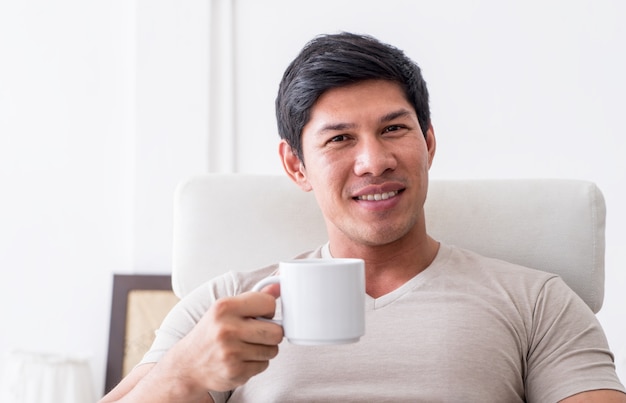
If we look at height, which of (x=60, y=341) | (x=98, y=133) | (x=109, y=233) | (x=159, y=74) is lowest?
(x=60, y=341)

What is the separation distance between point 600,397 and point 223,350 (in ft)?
1.91

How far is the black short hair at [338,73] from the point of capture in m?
1.31

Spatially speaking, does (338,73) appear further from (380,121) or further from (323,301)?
(323,301)

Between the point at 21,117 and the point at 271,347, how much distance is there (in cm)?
193

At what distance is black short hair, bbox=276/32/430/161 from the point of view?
1.31 metres

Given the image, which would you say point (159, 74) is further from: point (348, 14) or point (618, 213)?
point (618, 213)

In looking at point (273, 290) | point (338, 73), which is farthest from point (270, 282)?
point (338, 73)

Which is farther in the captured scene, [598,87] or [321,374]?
[598,87]

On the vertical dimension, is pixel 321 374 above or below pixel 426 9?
below

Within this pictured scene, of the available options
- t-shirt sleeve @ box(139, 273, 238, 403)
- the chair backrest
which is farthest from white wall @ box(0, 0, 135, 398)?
t-shirt sleeve @ box(139, 273, 238, 403)

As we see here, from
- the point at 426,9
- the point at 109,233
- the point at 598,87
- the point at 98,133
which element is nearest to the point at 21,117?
the point at 98,133

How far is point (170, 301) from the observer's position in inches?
89.7

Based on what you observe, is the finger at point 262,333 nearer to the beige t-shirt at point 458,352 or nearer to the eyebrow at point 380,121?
the beige t-shirt at point 458,352

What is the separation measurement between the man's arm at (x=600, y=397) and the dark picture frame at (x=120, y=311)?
146cm
